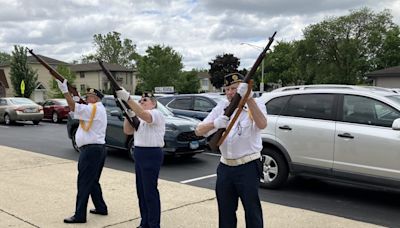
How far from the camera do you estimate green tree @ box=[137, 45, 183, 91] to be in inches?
2496

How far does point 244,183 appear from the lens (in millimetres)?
3633

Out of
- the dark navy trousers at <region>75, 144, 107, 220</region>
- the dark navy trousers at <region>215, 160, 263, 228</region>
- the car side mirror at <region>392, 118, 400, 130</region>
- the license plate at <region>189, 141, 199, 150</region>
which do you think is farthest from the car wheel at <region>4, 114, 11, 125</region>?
the dark navy trousers at <region>215, 160, 263, 228</region>

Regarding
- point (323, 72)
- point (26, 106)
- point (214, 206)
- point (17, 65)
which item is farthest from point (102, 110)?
point (323, 72)

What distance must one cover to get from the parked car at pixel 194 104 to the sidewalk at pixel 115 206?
4.51 metres

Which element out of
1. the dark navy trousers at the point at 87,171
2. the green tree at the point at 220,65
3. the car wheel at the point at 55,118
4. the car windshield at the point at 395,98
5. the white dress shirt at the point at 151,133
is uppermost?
the green tree at the point at 220,65

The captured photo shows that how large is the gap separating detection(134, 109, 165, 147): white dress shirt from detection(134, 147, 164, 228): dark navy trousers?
0.06 metres

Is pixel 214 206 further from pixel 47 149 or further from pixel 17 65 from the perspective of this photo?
pixel 17 65

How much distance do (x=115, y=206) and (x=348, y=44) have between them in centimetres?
4886

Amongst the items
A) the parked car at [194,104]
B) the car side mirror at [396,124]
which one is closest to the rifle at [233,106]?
the car side mirror at [396,124]

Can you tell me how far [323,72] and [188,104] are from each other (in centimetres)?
4152

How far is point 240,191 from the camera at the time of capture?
367cm

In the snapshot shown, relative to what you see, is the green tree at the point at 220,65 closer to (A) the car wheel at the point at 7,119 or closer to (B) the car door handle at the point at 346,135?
(A) the car wheel at the point at 7,119

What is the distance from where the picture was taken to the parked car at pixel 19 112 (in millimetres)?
21906

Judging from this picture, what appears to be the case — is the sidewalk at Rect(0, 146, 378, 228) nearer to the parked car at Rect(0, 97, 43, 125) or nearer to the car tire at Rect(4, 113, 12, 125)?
the parked car at Rect(0, 97, 43, 125)
